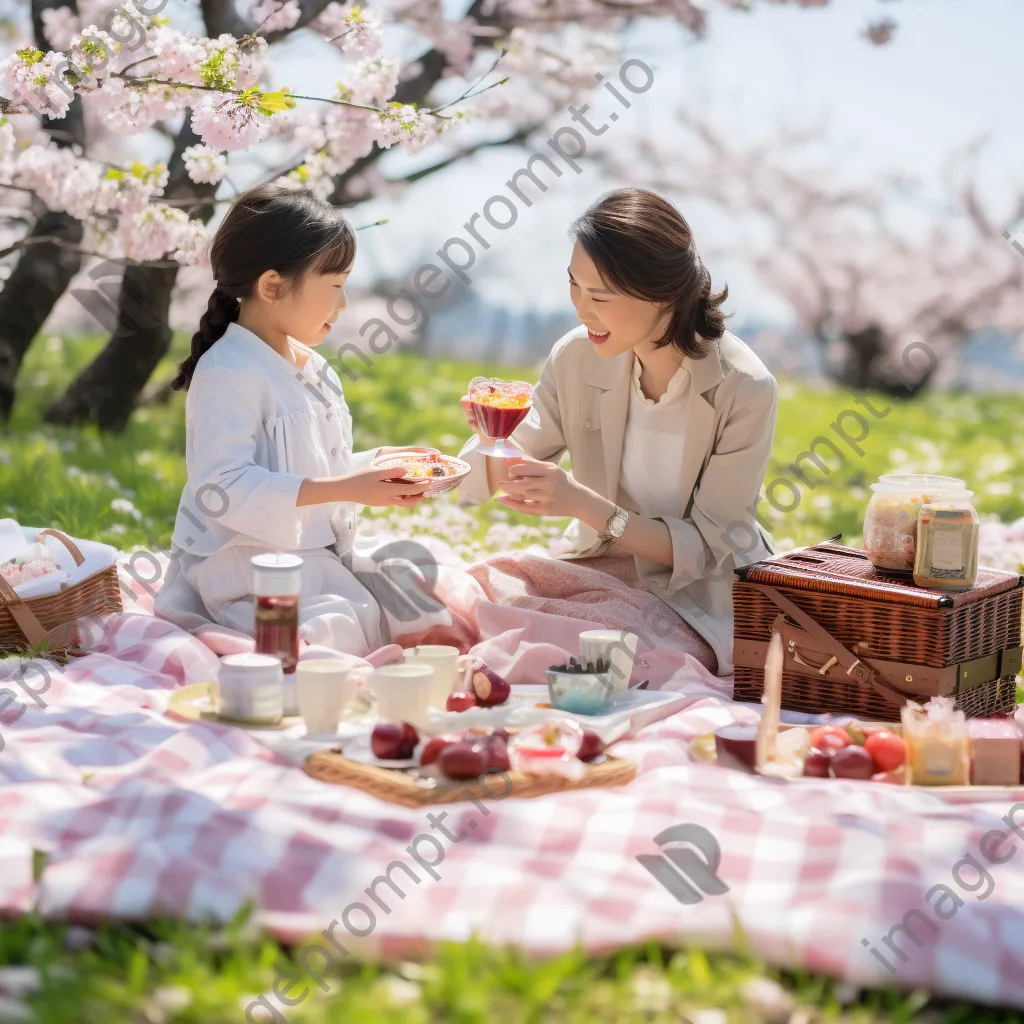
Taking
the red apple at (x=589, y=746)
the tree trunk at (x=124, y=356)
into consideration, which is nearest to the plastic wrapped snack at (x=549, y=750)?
the red apple at (x=589, y=746)

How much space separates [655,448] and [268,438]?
1189mm

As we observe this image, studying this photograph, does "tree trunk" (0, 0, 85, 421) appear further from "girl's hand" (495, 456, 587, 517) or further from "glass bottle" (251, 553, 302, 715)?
"glass bottle" (251, 553, 302, 715)

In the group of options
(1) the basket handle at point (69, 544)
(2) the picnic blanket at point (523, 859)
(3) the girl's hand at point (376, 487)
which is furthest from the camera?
(1) the basket handle at point (69, 544)

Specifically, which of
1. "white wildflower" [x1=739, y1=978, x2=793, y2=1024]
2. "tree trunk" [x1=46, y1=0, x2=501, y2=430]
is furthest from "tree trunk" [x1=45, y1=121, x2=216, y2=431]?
"white wildflower" [x1=739, y1=978, x2=793, y2=1024]

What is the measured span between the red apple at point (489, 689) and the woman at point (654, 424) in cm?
66

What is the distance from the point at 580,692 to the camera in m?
3.25

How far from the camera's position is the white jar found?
303 cm

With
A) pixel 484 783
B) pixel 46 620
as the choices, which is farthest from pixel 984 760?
pixel 46 620

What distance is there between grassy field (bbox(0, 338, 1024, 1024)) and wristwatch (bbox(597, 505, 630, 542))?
57.6 inches

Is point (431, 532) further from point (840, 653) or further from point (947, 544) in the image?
point (947, 544)

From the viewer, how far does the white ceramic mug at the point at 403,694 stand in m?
2.99

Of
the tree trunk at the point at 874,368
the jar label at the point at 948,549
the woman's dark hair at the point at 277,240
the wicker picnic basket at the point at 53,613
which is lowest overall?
the tree trunk at the point at 874,368

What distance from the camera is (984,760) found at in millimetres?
2949

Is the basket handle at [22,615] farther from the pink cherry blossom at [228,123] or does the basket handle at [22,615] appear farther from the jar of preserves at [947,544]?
the jar of preserves at [947,544]
